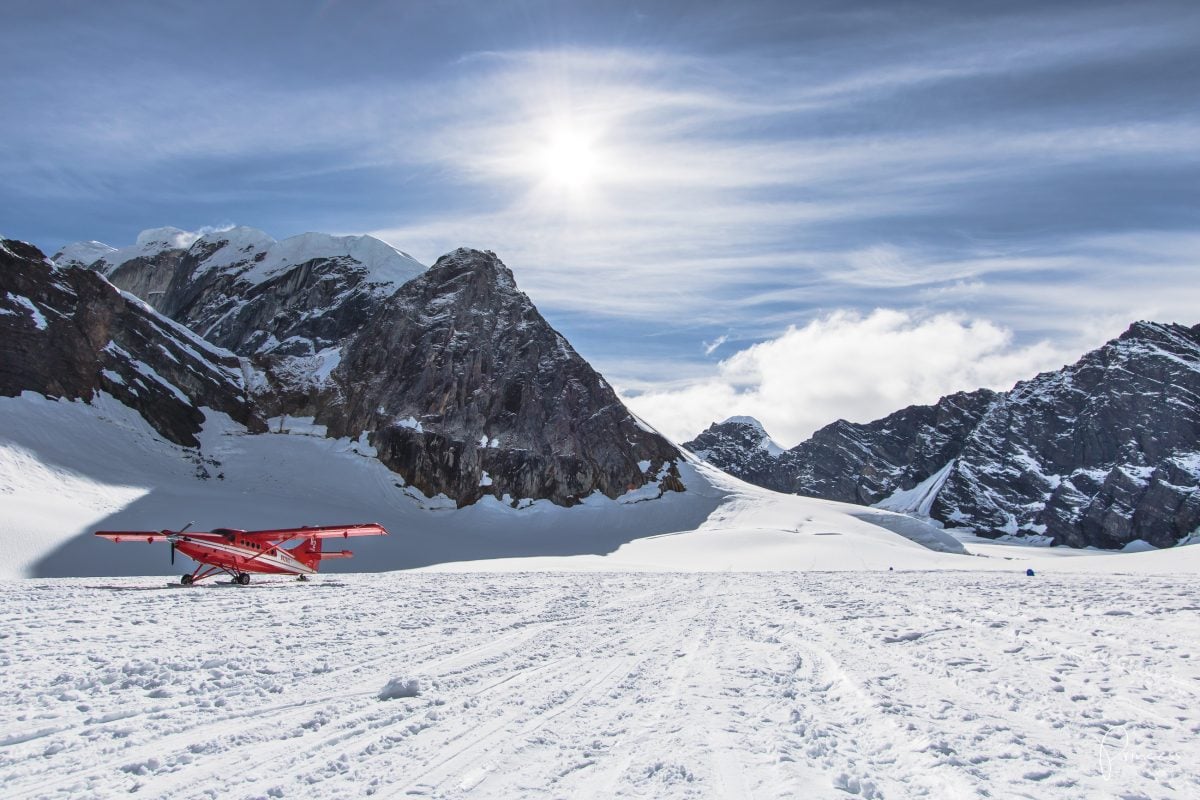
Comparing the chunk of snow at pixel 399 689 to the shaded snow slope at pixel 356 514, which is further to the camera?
the shaded snow slope at pixel 356 514

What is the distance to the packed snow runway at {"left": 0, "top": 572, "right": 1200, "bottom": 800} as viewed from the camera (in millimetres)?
5023

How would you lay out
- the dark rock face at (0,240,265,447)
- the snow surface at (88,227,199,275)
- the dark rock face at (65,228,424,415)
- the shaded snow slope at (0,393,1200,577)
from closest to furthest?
the shaded snow slope at (0,393,1200,577), the dark rock face at (0,240,265,447), the dark rock face at (65,228,424,415), the snow surface at (88,227,199,275)

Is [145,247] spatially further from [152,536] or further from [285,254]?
[152,536]

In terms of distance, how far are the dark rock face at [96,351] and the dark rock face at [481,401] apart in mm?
14742

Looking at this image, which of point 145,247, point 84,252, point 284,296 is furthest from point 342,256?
point 84,252

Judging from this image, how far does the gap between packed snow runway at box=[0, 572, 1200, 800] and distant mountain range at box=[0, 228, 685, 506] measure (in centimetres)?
5817

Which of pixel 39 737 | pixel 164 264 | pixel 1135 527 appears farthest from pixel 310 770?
pixel 1135 527

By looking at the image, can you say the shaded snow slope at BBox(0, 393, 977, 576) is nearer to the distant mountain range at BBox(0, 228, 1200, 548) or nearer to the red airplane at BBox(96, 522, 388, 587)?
the distant mountain range at BBox(0, 228, 1200, 548)

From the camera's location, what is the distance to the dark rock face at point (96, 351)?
5306 centimetres

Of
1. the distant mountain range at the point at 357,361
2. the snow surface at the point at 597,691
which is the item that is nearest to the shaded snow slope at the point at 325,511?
the distant mountain range at the point at 357,361

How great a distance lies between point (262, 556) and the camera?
24.6m

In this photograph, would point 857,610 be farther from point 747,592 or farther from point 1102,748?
point 1102,748

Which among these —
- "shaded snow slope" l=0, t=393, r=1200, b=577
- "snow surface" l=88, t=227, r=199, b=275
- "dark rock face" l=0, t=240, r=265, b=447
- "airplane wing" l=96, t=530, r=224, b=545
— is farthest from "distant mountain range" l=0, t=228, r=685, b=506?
"airplane wing" l=96, t=530, r=224, b=545

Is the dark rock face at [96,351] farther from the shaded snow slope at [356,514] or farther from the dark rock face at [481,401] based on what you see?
the dark rock face at [481,401]
